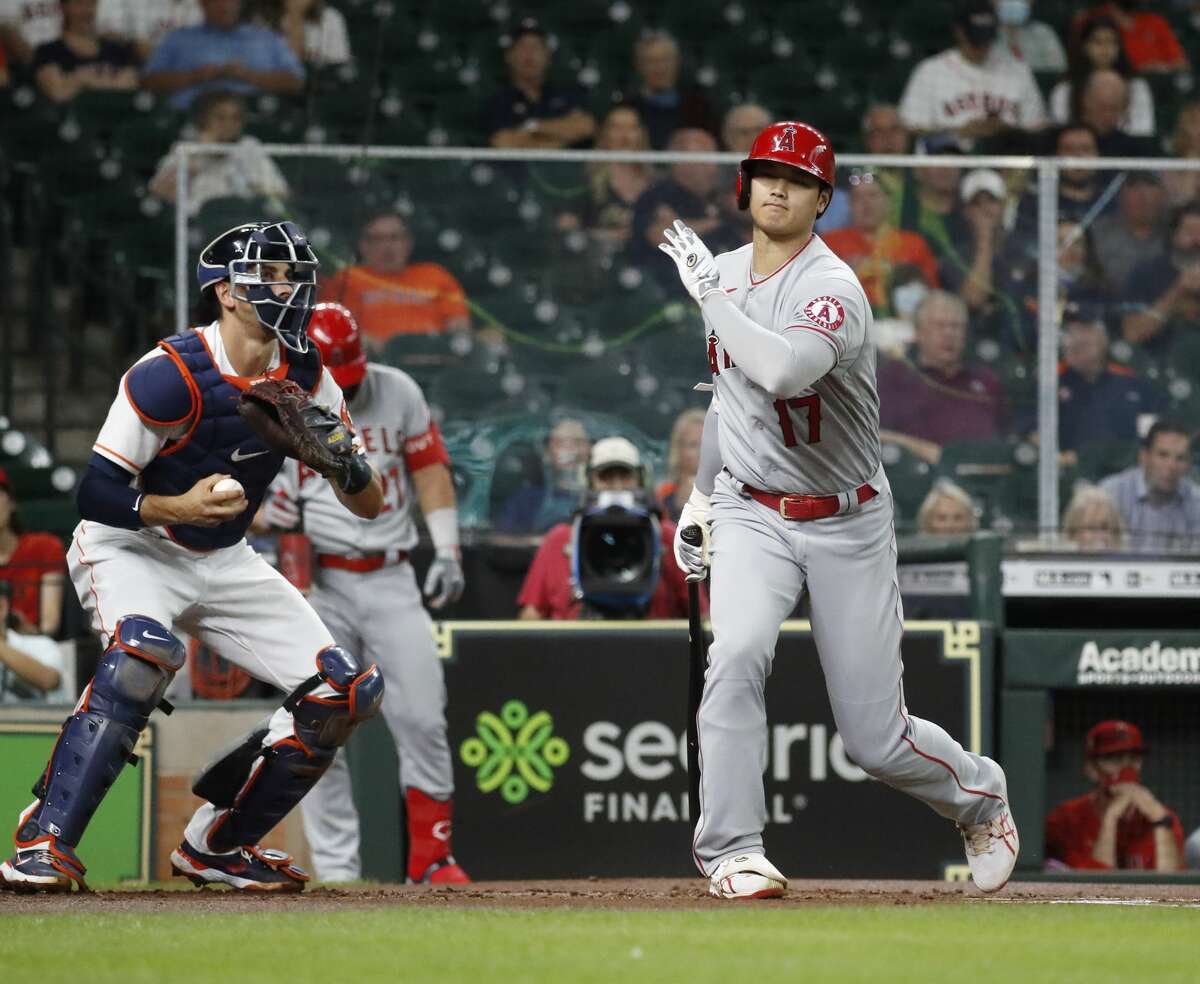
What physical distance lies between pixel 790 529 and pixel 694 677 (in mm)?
649

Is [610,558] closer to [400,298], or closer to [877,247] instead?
[400,298]

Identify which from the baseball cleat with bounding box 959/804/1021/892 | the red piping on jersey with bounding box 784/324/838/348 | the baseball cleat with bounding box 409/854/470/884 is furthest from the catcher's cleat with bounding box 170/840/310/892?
the red piping on jersey with bounding box 784/324/838/348

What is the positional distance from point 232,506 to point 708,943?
1830 mm

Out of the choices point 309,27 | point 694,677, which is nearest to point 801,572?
point 694,677

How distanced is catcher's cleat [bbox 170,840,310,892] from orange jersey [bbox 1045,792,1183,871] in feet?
11.8

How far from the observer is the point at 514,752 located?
7914 mm

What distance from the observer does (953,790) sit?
5363 millimetres

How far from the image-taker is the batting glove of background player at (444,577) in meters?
7.68

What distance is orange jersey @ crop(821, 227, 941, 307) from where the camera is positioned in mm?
9047

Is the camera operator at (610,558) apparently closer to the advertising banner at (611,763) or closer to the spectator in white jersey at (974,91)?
the advertising banner at (611,763)

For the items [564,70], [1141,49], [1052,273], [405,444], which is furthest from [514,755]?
[1141,49]

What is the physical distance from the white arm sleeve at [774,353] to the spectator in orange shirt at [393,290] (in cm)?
406

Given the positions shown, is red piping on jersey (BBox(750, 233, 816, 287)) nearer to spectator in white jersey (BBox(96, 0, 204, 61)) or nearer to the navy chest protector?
the navy chest protector

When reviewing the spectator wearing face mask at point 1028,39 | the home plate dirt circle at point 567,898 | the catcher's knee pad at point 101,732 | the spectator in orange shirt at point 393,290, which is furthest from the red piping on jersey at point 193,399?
the spectator wearing face mask at point 1028,39
